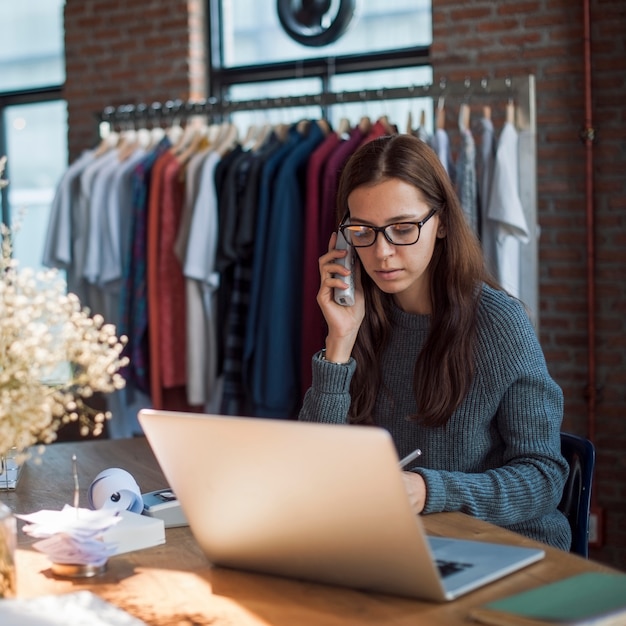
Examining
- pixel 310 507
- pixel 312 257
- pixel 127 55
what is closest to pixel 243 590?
pixel 310 507

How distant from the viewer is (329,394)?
208 cm

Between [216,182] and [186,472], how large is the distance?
2667 mm

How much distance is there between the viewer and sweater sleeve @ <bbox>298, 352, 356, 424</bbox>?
2.07 metres

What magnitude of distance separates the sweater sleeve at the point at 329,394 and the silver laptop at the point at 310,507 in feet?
2.28

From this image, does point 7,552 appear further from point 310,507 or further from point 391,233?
point 391,233

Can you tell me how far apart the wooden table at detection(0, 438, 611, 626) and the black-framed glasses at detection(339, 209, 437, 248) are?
0.59m

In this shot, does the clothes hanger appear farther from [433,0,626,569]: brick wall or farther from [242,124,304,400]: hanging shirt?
[242,124,304,400]: hanging shirt

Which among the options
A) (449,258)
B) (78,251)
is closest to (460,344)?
(449,258)

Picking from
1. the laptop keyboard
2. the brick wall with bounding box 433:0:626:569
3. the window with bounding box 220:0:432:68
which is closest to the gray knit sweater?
the laptop keyboard

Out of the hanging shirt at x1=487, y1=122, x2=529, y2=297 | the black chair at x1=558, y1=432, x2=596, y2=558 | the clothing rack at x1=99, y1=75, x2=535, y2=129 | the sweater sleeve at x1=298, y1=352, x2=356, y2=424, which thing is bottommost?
the black chair at x1=558, y1=432, x2=596, y2=558

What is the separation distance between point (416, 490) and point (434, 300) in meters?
0.60

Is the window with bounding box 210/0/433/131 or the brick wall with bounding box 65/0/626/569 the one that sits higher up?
the window with bounding box 210/0/433/131

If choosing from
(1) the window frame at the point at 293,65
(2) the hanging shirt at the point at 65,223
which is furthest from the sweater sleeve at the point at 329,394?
(1) the window frame at the point at 293,65

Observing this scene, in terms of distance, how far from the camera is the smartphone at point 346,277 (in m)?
2.20
